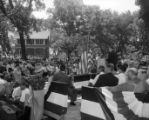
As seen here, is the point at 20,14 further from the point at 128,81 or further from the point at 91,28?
the point at 91,28

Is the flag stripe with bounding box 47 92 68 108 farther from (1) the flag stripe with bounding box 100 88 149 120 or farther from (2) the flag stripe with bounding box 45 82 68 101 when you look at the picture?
(1) the flag stripe with bounding box 100 88 149 120

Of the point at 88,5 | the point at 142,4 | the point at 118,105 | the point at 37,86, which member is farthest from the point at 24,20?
the point at 88,5

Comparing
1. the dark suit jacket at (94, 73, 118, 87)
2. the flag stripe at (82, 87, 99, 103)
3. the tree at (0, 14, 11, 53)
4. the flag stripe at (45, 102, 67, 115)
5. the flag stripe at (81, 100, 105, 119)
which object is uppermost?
the tree at (0, 14, 11, 53)

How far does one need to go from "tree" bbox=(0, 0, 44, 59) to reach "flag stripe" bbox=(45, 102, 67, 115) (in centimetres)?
2098

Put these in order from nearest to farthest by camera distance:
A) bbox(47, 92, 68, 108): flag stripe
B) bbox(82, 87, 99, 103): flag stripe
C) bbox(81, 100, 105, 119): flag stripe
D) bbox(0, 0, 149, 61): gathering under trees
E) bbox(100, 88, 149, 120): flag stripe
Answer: bbox(100, 88, 149, 120): flag stripe → bbox(81, 100, 105, 119): flag stripe → bbox(82, 87, 99, 103): flag stripe → bbox(47, 92, 68, 108): flag stripe → bbox(0, 0, 149, 61): gathering under trees

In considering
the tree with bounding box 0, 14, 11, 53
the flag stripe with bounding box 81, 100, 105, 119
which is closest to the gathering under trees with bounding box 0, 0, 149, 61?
the tree with bounding box 0, 14, 11, 53

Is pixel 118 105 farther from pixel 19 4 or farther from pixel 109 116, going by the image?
pixel 19 4

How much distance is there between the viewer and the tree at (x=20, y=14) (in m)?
27.1

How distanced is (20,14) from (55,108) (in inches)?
864

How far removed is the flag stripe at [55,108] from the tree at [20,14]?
20978 millimetres

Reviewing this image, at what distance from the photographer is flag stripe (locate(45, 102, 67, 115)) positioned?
6.38 m

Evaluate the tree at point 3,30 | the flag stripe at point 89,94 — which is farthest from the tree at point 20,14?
the flag stripe at point 89,94

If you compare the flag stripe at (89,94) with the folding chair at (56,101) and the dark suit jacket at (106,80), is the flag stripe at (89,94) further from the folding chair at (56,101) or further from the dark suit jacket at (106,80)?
the dark suit jacket at (106,80)

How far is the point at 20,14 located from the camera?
27.4 m
